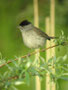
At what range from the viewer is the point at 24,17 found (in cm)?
307

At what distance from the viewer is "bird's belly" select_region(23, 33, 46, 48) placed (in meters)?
1.90

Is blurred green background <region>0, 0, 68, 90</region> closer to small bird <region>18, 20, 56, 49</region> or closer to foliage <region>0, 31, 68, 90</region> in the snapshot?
small bird <region>18, 20, 56, 49</region>

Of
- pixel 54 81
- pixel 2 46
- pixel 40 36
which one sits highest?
pixel 54 81

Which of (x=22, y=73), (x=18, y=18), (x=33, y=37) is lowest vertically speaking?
A: (x=18, y=18)

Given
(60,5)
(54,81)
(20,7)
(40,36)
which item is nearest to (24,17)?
(20,7)

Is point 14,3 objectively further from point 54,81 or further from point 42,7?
point 54,81

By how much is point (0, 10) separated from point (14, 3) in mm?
195

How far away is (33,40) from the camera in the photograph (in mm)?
1968

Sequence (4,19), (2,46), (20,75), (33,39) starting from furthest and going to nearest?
(4,19) → (2,46) → (33,39) → (20,75)

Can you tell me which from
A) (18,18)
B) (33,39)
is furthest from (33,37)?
(18,18)

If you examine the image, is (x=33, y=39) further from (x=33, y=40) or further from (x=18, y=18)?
(x=18, y=18)

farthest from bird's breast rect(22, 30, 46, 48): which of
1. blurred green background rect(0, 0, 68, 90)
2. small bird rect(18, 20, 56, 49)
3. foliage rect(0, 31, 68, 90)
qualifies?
foliage rect(0, 31, 68, 90)

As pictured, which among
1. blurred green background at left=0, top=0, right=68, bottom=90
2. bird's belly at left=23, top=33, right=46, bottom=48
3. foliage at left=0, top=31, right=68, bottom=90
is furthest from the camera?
blurred green background at left=0, top=0, right=68, bottom=90

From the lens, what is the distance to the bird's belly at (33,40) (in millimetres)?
1898
